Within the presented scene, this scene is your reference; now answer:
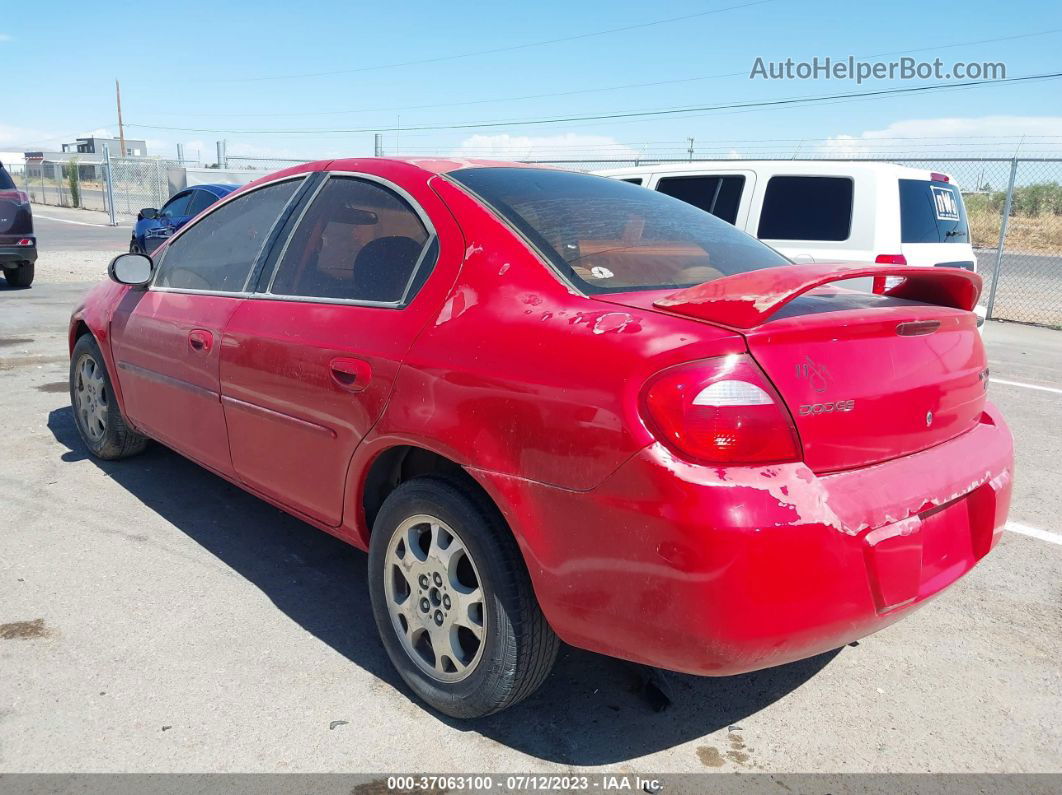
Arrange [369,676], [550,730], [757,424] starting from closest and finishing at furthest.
→ [757,424] < [550,730] < [369,676]

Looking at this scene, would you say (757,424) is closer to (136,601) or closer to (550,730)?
(550,730)

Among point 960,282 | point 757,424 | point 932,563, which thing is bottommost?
point 932,563

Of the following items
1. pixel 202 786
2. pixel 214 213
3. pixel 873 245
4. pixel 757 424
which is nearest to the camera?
pixel 757 424

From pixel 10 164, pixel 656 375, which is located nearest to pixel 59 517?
pixel 656 375

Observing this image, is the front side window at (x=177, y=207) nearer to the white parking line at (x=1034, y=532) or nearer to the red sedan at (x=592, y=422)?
the red sedan at (x=592, y=422)

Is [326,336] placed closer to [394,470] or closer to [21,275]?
[394,470]

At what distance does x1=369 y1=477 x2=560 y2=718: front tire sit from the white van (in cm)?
511

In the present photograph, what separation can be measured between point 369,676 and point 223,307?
158 centimetres

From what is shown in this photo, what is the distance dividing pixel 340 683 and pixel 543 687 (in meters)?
0.64

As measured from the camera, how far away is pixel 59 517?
156 inches

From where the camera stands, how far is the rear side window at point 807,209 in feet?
22.5

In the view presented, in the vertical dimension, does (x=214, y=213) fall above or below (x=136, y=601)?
above

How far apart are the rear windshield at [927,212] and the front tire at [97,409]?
5.70 metres

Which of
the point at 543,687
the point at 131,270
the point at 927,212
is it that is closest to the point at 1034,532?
the point at 543,687
